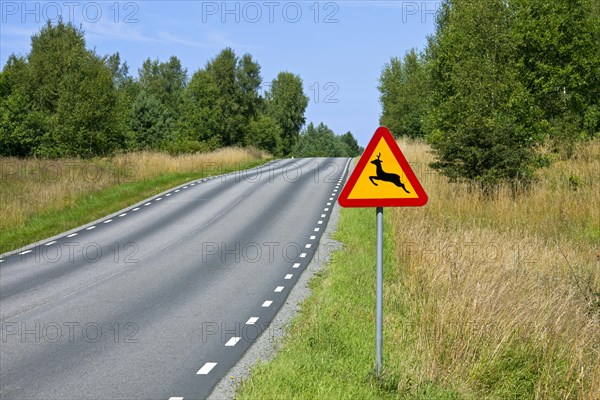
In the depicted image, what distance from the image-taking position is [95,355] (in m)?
7.79

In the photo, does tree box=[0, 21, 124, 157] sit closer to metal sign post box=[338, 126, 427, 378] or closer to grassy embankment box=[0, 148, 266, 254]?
grassy embankment box=[0, 148, 266, 254]

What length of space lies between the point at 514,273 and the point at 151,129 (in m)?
61.5

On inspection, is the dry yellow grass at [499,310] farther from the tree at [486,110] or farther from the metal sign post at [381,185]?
the tree at [486,110]

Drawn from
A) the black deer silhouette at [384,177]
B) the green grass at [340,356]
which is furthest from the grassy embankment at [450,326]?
the black deer silhouette at [384,177]

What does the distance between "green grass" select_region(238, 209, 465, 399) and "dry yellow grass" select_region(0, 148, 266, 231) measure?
12.2 metres

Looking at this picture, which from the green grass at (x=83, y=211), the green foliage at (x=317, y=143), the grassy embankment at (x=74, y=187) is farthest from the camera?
the green foliage at (x=317, y=143)

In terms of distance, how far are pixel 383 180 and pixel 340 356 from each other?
6.94 feet

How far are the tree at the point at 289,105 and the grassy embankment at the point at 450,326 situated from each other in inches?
3901

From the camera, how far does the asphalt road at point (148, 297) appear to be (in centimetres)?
708

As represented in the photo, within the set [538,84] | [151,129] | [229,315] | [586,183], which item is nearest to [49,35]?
[151,129]

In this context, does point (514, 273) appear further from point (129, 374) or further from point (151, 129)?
point (151, 129)

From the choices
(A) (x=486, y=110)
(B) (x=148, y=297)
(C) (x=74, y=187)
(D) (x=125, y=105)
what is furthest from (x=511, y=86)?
(D) (x=125, y=105)

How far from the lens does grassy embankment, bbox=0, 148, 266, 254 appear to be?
60.5 ft

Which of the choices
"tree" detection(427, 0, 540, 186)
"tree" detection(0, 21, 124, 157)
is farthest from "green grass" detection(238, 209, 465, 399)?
"tree" detection(0, 21, 124, 157)
